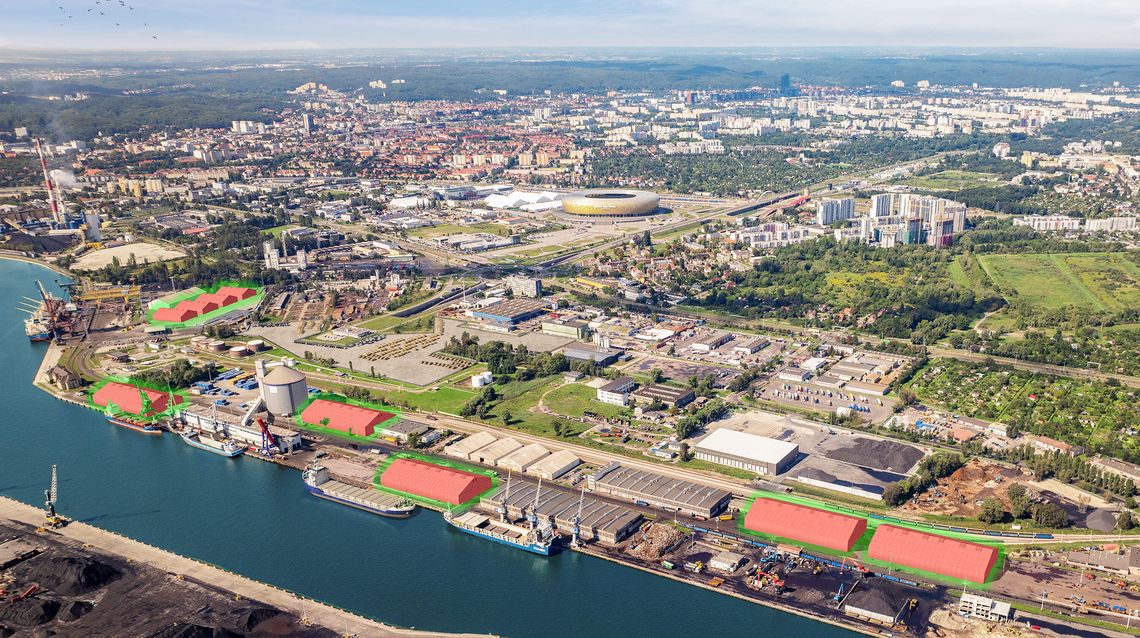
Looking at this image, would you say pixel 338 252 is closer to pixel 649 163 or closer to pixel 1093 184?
pixel 649 163

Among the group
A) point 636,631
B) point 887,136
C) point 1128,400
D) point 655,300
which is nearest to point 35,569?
point 636,631

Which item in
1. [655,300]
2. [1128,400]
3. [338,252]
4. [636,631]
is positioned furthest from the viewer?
[338,252]

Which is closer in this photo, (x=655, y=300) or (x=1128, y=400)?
(x=1128, y=400)

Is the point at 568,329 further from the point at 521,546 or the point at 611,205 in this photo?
the point at 611,205

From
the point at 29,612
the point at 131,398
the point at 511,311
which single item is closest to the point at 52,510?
the point at 29,612

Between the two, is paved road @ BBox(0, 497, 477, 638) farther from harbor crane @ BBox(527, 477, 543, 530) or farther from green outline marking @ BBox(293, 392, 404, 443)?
green outline marking @ BBox(293, 392, 404, 443)

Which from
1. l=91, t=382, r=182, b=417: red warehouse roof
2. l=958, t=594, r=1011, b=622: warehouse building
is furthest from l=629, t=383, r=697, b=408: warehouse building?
l=91, t=382, r=182, b=417: red warehouse roof
